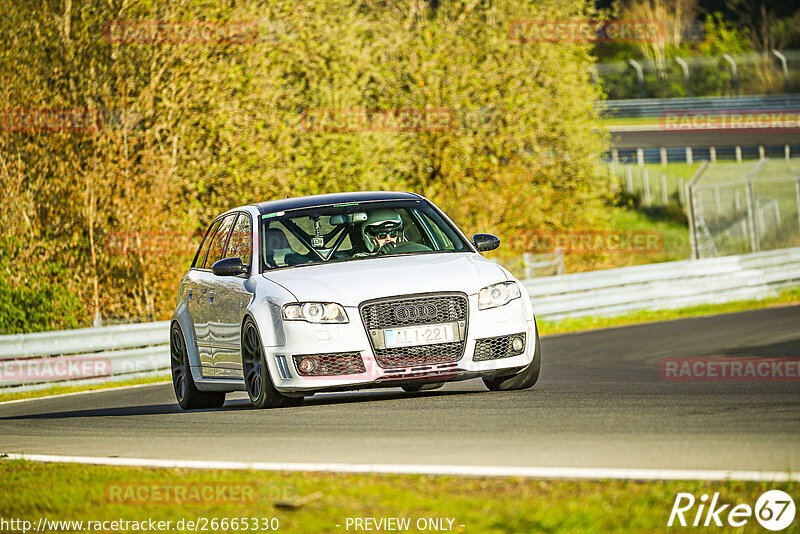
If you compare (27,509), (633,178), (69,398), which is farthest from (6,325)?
(633,178)

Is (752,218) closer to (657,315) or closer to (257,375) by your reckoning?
(657,315)

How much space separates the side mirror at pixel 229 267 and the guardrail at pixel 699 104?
50524 mm

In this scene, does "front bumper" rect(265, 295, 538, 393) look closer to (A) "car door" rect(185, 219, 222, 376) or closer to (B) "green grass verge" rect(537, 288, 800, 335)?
(A) "car door" rect(185, 219, 222, 376)

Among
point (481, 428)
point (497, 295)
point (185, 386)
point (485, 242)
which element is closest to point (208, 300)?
point (185, 386)

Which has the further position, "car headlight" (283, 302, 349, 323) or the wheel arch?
the wheel arch

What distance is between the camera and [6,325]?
1978 centimetres

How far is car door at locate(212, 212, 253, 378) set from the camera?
10461 mm

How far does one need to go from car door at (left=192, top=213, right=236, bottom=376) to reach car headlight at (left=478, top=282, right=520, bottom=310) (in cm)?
245

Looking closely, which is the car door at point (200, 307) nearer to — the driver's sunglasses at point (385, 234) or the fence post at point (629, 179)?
the driver's sunglasses at point (385, 234)

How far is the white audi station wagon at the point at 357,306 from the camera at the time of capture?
→ 956 cm

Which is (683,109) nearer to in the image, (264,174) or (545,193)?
(545,193)

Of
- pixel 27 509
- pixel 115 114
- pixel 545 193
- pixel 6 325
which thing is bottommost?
pixel 545 193

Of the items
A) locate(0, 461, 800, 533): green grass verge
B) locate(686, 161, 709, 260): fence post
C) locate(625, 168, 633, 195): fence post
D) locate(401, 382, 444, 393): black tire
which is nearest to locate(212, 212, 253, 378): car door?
locate(401, 382, 444, 393): black tire

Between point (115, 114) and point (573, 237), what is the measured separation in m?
14.8
